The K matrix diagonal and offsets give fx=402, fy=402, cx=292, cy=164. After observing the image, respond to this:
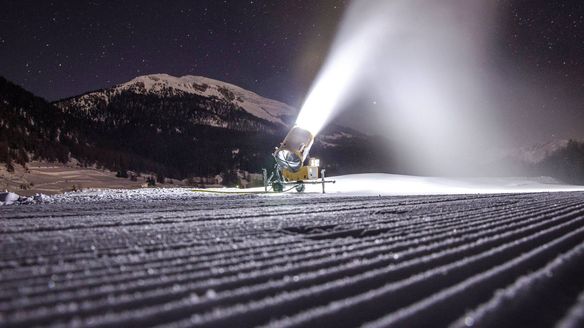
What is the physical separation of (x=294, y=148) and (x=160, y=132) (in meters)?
86.3

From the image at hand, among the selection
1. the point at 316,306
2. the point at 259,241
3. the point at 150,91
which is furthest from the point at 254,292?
the point at 150,91

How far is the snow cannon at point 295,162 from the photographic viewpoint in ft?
47.8

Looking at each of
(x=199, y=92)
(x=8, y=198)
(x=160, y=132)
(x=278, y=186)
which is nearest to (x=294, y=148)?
(x=278, y=186)

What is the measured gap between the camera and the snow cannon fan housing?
14.5 meters

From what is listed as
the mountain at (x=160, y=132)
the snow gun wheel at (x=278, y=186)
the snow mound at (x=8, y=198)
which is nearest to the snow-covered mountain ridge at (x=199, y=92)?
the mountain at (x=160, y=132)

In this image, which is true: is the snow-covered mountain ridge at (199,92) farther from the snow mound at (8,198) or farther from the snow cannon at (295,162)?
the snow mound at (8,198)

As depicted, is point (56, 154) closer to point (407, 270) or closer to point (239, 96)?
point (407, 270)

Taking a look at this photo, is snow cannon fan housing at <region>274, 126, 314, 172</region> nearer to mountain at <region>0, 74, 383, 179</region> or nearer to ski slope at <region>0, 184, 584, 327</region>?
ski slope at <region>0, 184, 584, 327</region>

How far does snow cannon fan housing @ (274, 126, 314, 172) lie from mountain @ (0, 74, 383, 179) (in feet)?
74.5

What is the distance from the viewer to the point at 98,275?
2.20 meters

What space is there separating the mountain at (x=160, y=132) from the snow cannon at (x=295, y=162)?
22.4m

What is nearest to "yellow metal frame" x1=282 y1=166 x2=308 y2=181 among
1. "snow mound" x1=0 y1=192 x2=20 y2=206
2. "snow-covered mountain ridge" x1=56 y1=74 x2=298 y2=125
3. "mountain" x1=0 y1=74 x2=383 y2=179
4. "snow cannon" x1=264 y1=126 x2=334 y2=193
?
"snow cannon" x1=264 y1=126 x2=334 y2=193

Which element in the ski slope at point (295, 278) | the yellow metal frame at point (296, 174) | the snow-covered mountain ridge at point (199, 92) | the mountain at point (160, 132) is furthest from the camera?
the snow-covered mountain ridge at point (199, 92)

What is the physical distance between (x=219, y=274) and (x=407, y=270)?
1041mm
